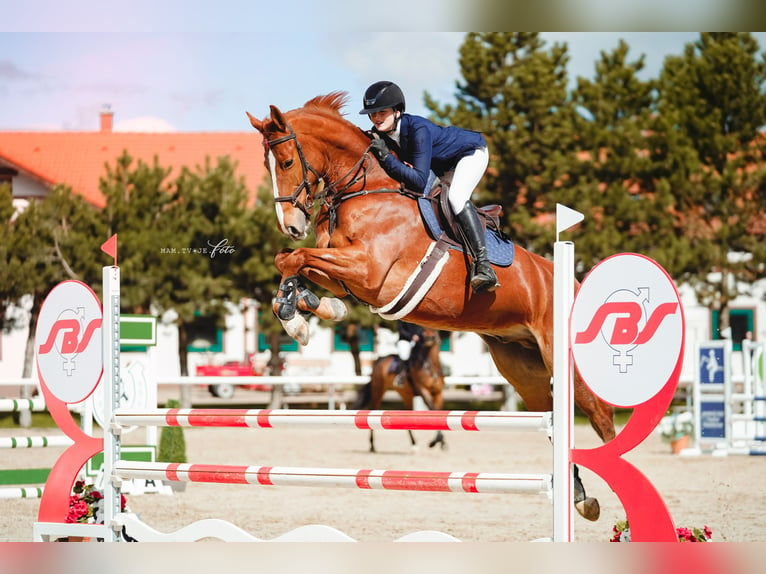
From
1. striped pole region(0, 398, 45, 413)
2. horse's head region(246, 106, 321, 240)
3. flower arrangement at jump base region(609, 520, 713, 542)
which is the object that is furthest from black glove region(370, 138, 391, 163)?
striped pole region(0, 398, 45, 413)

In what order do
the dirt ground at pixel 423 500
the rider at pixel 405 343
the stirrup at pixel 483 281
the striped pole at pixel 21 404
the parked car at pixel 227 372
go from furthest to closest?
the parked car at pixel 227 372 → the rider at pixel 405 343 → the dirt ground at pixel 423 500 → the striped pole at pixel 21 404 → the stirrup at pixel 483 281

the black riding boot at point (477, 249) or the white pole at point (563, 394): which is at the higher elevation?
the black riding boot at point (477, 249)

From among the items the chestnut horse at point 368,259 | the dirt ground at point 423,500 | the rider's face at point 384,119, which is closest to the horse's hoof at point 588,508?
the chestnut horse at point 368,259

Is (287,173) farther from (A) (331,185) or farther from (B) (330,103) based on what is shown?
(B) (330,103)

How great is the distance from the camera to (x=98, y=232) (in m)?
13.5

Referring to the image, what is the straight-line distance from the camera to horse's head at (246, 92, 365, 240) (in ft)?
11.8

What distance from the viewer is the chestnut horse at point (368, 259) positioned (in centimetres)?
348

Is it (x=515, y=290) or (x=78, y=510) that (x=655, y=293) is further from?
(x=78, y=510)

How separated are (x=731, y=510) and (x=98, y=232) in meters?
9.99

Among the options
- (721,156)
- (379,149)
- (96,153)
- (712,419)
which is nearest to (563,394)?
(379,149)

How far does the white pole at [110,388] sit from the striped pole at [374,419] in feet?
1.05

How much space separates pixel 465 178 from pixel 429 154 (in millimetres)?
170

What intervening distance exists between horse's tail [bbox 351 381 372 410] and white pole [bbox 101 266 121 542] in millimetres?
5391

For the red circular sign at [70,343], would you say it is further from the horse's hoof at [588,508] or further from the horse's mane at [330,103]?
the horse's hoof at [588,508]
